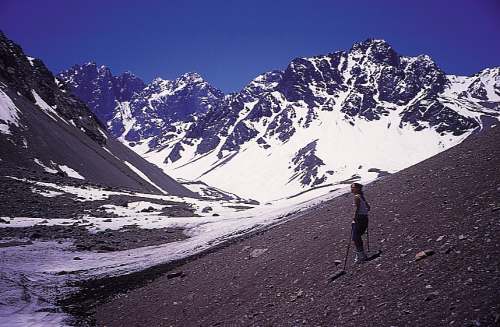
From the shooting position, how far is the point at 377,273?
12.3m

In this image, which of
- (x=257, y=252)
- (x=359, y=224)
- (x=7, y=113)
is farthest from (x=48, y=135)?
(x=359, y=224)

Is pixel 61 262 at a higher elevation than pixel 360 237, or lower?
higher

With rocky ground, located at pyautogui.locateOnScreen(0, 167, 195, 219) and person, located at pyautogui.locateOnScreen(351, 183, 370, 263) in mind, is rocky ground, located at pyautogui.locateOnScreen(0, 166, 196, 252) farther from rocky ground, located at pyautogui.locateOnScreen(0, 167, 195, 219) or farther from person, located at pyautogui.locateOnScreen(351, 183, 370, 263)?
person, located at pyautogui.locateOnScreen(351, 183, 370, 263)

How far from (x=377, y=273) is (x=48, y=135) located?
304 ft

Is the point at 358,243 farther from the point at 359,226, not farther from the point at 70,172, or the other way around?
the point at 70,172

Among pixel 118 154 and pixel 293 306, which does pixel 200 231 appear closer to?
pixel 293 306

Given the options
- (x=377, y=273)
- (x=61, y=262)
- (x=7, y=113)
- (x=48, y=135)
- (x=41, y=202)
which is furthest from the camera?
(x=48, y=135)

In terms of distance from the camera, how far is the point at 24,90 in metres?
110

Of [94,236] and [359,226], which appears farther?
[94,236]

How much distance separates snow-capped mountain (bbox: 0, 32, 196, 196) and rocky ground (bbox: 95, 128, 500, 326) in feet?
182

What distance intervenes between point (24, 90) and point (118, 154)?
3543 centimetres

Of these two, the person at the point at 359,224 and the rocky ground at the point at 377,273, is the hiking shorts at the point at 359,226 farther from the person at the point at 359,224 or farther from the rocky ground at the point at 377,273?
the rocky ground at the point at 377,273

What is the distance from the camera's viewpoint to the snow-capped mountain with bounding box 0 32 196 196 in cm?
7718

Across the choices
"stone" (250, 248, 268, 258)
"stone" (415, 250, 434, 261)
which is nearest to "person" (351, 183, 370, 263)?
"stone" (415, 250, 434, 261)
